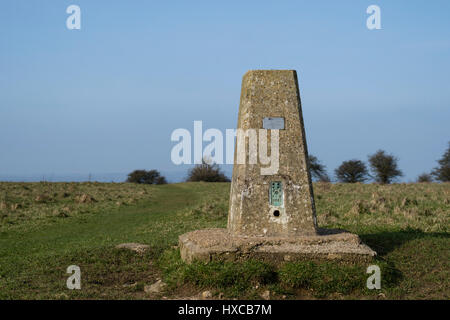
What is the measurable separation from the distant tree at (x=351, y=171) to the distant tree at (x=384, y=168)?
1.28 metres

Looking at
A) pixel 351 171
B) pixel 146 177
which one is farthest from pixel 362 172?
pixel 146 177

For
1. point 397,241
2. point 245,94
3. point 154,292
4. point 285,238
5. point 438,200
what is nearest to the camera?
point 154,292

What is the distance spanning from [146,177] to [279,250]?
48.2 meters

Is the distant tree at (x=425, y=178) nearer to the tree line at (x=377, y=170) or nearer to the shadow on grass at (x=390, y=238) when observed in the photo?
the tree line at (x=377, y=170)

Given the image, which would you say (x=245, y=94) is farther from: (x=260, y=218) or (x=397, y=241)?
(x=397, y=241)

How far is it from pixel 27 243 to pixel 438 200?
17.3 metres

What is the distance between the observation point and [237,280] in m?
8.15

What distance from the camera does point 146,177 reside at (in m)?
55.8

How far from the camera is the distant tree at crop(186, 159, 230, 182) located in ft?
168

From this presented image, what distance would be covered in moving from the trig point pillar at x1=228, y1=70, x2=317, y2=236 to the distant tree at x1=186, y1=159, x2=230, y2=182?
136 feet

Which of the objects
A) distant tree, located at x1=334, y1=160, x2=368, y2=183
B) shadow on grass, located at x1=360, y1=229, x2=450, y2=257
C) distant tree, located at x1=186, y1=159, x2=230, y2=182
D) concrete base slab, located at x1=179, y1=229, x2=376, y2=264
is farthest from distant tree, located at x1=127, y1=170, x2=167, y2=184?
concrete base slab, located at x1=179, y1=229, x2=376, y2=264

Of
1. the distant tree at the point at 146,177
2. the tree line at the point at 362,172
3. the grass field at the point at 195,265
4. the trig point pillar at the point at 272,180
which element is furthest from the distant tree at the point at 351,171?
the trig point pillar at the point at 272,180
